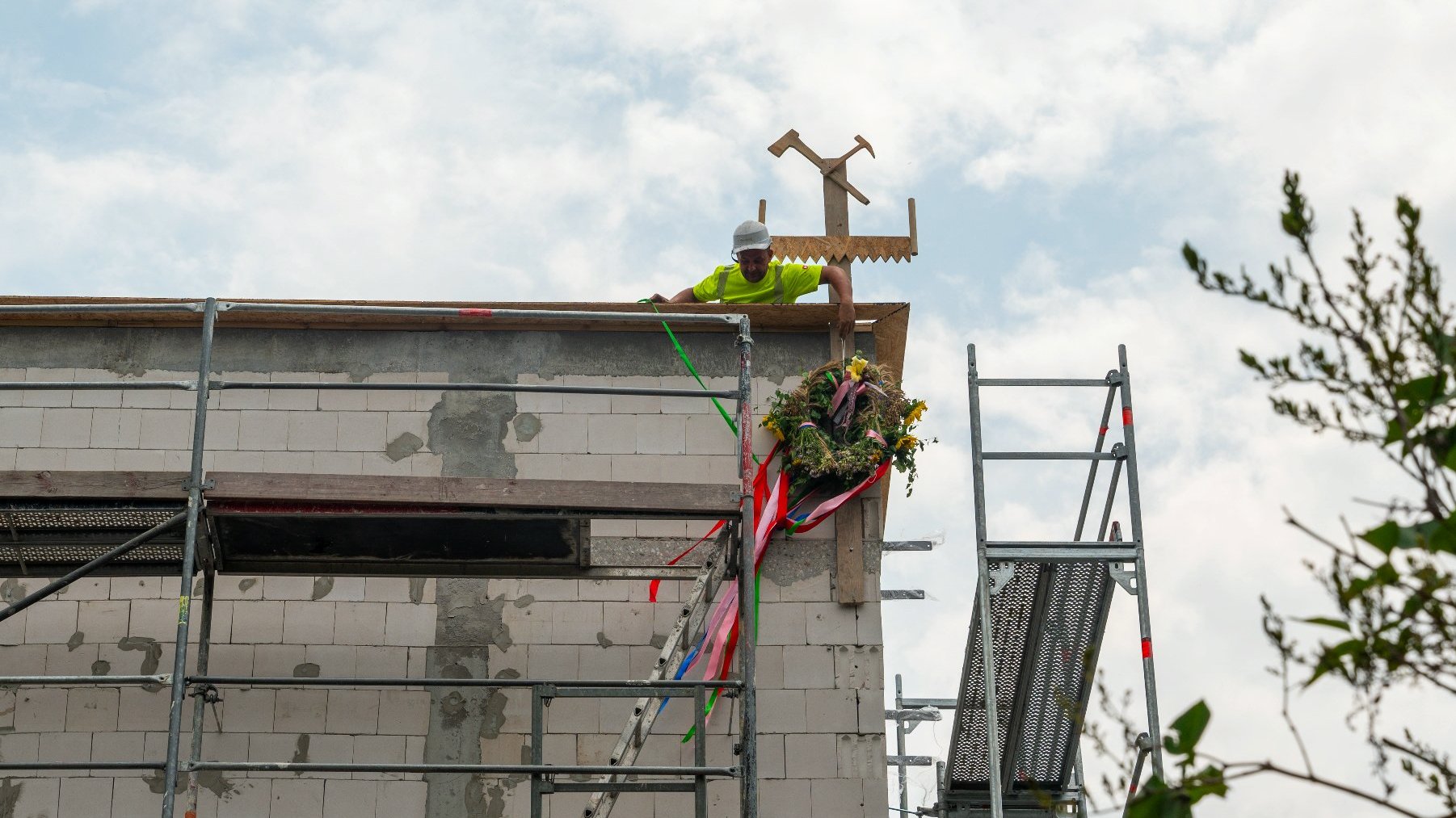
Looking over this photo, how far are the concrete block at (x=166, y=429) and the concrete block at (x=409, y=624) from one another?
5.22ft

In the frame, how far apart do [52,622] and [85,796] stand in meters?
1.02

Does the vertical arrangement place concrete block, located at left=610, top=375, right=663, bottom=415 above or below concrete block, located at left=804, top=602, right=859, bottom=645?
above

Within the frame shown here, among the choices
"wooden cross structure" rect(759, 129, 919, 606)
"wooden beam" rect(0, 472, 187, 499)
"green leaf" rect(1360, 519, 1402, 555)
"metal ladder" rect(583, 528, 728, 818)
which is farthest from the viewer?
"wooden cross structure" rect(759, 129, 919, 606)

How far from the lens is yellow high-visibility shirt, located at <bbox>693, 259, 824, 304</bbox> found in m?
10.6

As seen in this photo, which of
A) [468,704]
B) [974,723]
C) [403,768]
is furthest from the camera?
[974,723]

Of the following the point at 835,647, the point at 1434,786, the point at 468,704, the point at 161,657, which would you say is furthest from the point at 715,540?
the point at 1434,786

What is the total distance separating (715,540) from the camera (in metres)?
8.55

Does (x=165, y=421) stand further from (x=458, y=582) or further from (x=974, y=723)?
(x=974, y=723)

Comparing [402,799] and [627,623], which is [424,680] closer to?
[402,799]

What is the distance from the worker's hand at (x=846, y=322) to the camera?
9797 millimetres

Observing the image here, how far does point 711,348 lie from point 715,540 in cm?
183

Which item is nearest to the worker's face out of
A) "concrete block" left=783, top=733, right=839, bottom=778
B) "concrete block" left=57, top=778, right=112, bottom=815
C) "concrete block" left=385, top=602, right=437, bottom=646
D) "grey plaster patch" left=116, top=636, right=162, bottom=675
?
"concrete block" left=385, top=602, right=437, bottom=646

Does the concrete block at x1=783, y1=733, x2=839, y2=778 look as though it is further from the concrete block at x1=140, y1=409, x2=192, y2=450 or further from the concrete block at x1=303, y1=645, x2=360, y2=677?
the concrete block at x1=140, y1=409, x2=192, y2=450

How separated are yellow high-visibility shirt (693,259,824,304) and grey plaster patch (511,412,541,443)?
153cm
